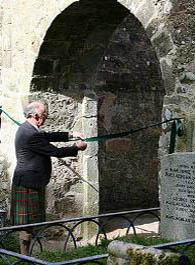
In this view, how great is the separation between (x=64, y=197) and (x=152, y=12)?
2765 mm

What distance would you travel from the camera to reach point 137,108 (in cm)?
956

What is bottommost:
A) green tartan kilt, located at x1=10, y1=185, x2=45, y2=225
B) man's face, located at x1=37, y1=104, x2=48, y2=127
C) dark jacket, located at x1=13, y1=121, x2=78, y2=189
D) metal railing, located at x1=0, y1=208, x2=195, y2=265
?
metal railing, located at x1=0, y1=208, x2=195, y2=265

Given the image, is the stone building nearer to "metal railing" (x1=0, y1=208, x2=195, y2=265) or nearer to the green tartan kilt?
"metal railing" (x1=0, y1=208, x2=195, y2=265)

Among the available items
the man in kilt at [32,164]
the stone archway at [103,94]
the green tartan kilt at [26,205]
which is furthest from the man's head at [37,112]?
the stone archway at [103,94]

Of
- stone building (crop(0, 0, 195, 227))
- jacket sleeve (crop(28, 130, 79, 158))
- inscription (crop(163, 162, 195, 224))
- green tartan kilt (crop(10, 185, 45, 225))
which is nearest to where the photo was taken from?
inscription (crop(163, 162, 195, 224))

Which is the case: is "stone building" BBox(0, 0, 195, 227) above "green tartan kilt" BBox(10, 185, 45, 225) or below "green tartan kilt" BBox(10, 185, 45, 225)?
above

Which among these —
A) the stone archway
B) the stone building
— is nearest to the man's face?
the stone building

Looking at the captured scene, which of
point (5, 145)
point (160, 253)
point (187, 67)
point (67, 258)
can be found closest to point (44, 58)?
point (5, 145)

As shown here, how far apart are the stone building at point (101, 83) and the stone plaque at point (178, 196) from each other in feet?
1.15

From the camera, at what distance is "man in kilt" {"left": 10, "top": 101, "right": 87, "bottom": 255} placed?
568cm

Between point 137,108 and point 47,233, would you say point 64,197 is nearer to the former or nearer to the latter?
point 47,233

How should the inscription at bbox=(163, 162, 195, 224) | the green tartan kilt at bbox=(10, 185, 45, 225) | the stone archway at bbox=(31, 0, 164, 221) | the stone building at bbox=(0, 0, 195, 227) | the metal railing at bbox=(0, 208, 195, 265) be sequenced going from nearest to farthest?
the metal railing at bbox=(0, 208, 195, 265) → the inscription at bbox=(163, 162, 195, 224) → the stone building at bbox=(0, 0, 195, 227) → the green tartan kilt at bbox=(10, 185, 45, 225) → the stone archway at bbox=(31, 0, 164, 221)

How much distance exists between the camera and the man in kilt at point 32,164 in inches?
224

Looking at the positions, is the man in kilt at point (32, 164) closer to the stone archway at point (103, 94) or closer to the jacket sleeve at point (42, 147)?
the jacket sleeve at point (42, 147)
